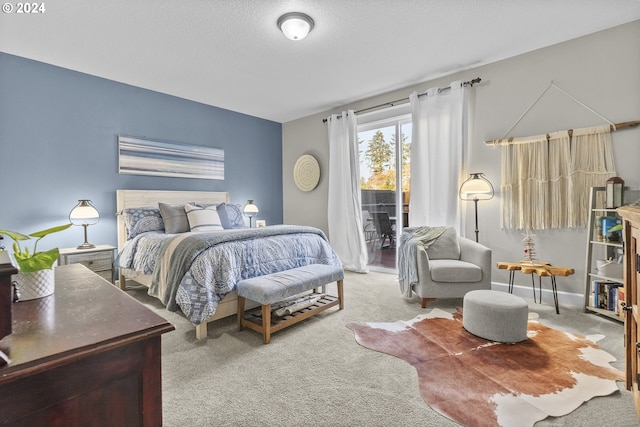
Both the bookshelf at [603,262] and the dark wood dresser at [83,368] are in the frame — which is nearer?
the dark wood dresser at [83,368]

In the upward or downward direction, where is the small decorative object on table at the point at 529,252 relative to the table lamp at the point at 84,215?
downward

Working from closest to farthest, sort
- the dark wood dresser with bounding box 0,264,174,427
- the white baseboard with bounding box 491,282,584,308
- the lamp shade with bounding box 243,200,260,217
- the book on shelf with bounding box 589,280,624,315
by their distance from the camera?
the dark wood dresser with bounding box 0,264,174,427
the book on shelf with bounding box 589,280,624,315
the white baseboard with bounding box 491,282,584,308
the lamp shade with bounding box 243,200,260,217

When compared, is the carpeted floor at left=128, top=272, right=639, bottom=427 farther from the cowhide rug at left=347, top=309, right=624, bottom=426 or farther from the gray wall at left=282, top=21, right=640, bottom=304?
the gray wall at left=282, top=21, right=640, bottom=304

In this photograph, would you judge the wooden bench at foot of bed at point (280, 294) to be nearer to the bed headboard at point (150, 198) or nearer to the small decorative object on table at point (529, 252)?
the small decorative object on table at point (529, 252)

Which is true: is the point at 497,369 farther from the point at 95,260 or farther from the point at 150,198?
the point at 150,198

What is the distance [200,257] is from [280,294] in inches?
27.0

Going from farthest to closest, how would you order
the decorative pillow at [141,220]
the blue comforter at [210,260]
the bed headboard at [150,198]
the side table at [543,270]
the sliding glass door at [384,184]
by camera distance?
the sliding glass door at [384,184], the bed headboard at [150,198], the decorative pillow at [141,220], the side table at [543,270], the blue comforter at [210,260]

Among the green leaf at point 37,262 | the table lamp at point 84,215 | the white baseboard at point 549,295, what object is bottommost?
the white baseboard at point 549,295

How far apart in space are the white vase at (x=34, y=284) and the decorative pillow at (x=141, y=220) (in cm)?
286

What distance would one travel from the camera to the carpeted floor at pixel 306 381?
1.47m

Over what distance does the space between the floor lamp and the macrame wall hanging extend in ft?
0.54

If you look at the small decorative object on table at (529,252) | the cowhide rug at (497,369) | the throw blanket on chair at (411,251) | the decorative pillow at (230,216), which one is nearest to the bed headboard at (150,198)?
the decorative pillow at (230,216)

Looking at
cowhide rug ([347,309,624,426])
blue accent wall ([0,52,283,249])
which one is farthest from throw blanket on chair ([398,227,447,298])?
blue accent wall ([0,52,283,249])

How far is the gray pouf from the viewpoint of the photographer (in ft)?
7.13
